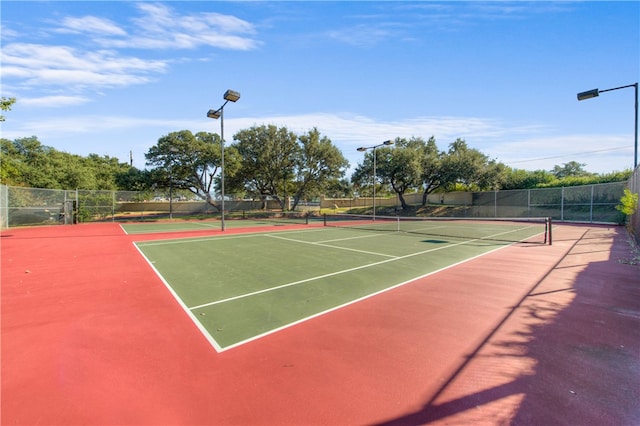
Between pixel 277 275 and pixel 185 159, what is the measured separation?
31.0 metres

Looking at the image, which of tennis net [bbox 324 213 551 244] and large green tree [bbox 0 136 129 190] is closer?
tennis net [bbox 324 213 551 244]

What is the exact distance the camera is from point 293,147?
38469mm

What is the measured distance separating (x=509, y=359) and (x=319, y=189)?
1471 inches

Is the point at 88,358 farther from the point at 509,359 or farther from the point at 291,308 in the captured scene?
the point at 509,359

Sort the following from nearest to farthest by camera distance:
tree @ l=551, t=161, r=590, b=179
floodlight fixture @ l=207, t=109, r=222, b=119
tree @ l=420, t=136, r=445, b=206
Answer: floodlight fixture @ l=207, t=109, r=222, b=119 < tree @ l=420, t=136, r=445, b=206 < tree @ l=551, t=161, r=590, b=179

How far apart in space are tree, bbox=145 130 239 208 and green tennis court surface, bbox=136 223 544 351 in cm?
2282

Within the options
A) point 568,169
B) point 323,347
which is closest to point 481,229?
point 323,347

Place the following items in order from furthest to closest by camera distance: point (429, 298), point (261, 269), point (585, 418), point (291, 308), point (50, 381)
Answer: point (261, 269) → point (429, 298) → point (291, 308) → point (50, 381) → point (585, 418)

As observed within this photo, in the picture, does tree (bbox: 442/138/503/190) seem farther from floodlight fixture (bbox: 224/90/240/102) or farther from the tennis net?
floodlight fixture (bbox: 224/90/240/102)

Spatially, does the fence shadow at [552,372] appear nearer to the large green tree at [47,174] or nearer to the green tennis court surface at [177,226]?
the green tennis court surface at [177,226]

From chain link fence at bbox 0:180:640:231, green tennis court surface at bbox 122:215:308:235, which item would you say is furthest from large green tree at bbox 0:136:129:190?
green tennis court surface at bbox 122:215:308:235

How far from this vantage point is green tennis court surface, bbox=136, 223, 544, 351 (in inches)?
200

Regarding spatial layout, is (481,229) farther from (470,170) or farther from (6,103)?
(6,103)

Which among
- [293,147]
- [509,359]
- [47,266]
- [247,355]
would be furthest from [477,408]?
[293,147]
